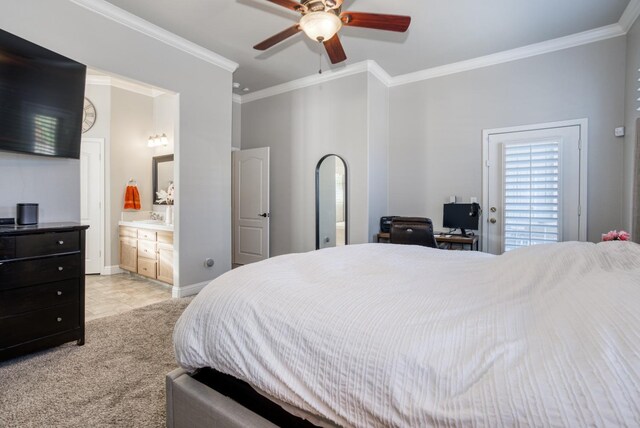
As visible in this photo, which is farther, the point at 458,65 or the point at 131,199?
the point at 131,199

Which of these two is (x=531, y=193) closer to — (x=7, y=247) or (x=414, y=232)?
(x=414, y=232)

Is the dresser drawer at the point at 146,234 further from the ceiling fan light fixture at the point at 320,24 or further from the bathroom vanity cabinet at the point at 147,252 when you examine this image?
the ceiling fan light fixture at the point at 320,24

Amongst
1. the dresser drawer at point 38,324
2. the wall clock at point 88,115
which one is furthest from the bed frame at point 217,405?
the wall clock at point 88,115

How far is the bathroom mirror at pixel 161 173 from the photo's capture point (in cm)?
511

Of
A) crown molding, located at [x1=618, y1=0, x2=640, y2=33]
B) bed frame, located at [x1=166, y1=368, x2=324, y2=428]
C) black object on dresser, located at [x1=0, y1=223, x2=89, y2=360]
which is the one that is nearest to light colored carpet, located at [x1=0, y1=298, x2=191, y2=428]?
black object on dresser, located at [x1=0, y1=223, x2=89, y2=360]

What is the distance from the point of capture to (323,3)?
2145 millimetres

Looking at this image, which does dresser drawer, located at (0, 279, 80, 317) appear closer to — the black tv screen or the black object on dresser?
the black object on dresser

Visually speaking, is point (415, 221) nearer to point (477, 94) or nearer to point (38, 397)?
point (477, 94)

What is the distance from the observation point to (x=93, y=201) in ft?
15.8

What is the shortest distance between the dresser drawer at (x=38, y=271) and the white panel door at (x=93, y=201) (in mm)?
2823

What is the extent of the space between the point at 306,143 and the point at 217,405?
154 inches

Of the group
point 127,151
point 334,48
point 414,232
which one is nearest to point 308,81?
point 334,48

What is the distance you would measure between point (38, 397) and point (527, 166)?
4.65 meters

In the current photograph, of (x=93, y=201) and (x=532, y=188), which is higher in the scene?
(x=532, y=188)
